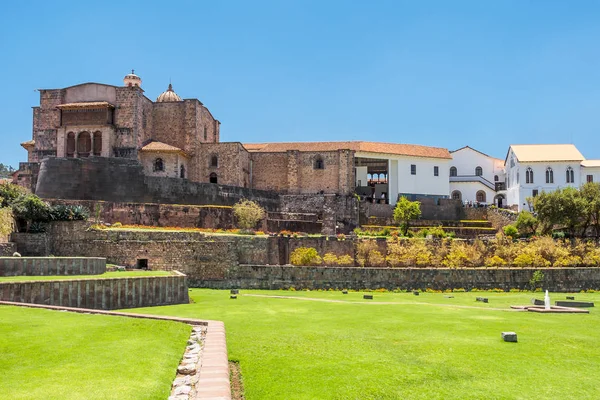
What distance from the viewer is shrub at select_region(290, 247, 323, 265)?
1189 inches

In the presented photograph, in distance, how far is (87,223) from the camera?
2697 centimetres

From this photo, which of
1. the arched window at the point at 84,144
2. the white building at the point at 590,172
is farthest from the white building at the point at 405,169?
the arched window at the point at 84,144

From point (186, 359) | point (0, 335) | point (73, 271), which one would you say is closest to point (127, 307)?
point (73, 271)

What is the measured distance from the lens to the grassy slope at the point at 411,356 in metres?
6.98

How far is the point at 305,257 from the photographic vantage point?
30.2 meters

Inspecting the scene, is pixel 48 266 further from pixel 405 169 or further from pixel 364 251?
pixel 405 169

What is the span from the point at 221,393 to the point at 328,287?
2219 centimetres

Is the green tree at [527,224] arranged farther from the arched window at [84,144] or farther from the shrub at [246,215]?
the arched window at [84,144]

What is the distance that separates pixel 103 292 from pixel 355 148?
39.9m

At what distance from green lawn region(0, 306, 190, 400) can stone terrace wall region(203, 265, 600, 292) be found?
16.7 metres

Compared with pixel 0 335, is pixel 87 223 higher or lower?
higher

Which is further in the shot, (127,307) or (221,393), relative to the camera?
(127,307)

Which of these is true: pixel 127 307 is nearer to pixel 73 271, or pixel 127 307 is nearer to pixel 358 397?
pixel 73 271

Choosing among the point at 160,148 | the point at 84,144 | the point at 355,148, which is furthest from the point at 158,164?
the point at 355,148
